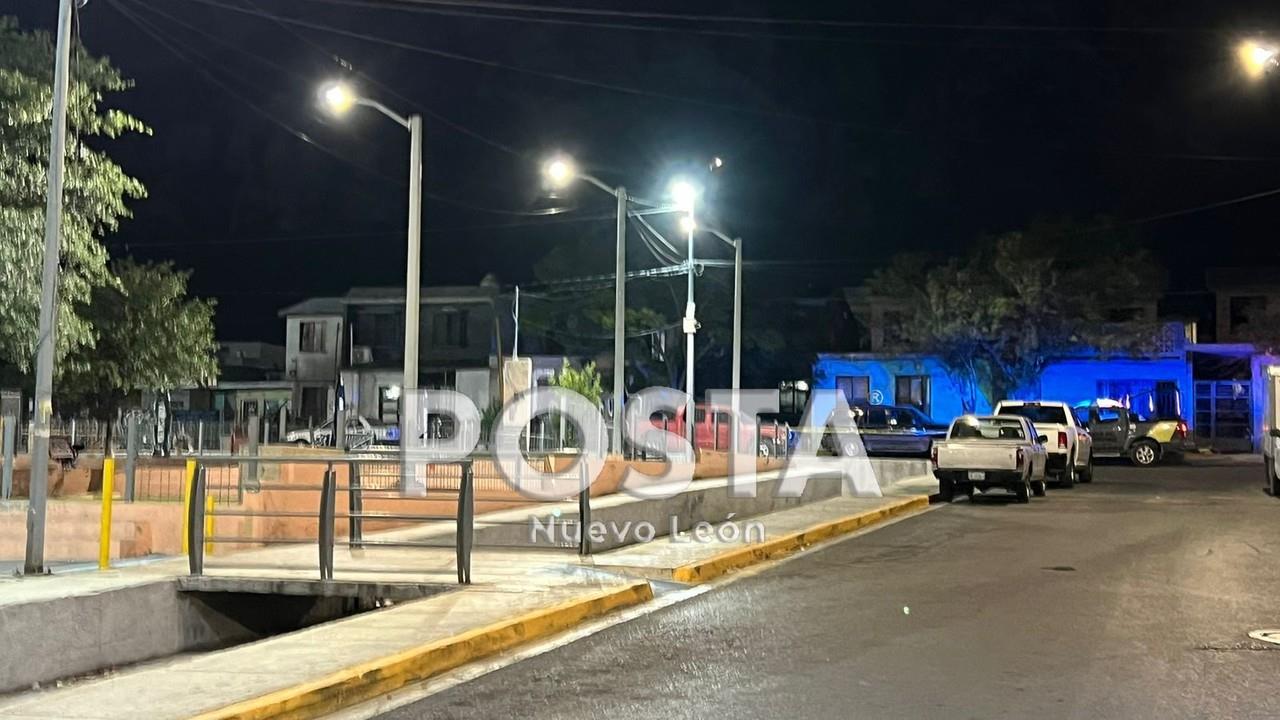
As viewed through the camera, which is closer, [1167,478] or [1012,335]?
[1167,478]

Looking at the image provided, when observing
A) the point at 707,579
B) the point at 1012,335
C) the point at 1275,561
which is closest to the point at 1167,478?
the point at 1012,335

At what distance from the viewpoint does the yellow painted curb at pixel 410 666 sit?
7.17m

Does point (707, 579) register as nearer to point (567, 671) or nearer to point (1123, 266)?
point (567, 671)

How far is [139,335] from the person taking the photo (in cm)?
2288

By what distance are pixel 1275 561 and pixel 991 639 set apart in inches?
250

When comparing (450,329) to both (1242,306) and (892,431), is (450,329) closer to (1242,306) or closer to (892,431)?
(892,431)

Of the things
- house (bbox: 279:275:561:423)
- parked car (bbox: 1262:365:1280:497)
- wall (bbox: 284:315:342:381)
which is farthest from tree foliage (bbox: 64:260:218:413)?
wall (bbox: 284:315:342:381)

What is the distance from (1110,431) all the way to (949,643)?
28.9 metres

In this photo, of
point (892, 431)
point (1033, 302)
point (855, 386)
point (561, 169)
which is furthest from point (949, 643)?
point (855, 386)

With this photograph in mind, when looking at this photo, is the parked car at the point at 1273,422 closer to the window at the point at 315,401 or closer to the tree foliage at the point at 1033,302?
the tree foliage at the point at 1033,302

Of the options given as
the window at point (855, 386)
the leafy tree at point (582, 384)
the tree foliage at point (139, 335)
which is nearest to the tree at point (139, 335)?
the tree foliage at point (139, 335)

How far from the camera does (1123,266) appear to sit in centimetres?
4016

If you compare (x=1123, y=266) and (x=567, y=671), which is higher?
(x=1123, y=266)

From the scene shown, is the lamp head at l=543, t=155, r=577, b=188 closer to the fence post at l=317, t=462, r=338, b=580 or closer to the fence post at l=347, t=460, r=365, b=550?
the fence post at l=347, t=460, r=365, b=550
